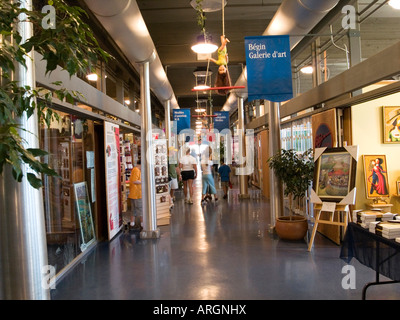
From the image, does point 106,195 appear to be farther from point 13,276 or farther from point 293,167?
point 13,276

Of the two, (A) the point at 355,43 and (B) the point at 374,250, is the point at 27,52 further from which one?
(A) the point at 355,43

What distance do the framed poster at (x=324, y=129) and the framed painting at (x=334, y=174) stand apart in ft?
1.44

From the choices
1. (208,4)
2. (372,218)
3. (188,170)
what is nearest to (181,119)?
(188,170)

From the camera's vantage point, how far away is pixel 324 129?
22.0ft

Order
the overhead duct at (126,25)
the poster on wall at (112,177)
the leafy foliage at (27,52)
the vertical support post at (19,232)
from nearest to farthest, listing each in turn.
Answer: the leafy foliage at (27,52) → the vertical support post at (19,232) → the overhead duct at (126,25) → the poster on wall at (112,177)

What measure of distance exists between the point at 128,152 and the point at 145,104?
11.0 ft

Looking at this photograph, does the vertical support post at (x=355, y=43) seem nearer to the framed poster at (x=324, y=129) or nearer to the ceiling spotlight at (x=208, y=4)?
the framed poster at (x=324, y=129)

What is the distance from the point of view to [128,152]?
10445mm

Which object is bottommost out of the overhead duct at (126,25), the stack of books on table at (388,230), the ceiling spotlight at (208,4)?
the stack of books on table at (388,230)

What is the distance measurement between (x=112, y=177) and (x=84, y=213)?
4.05 ft

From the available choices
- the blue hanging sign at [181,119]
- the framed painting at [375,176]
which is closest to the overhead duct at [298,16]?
the framed painting at [375,176]

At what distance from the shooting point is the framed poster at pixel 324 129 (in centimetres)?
632

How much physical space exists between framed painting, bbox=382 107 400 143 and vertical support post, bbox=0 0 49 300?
5543mm
